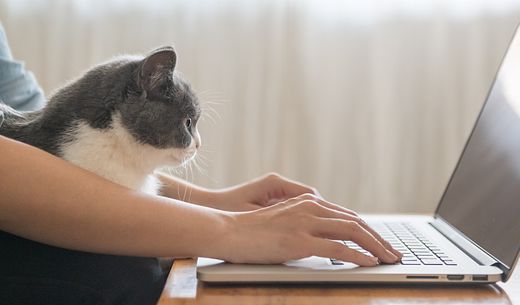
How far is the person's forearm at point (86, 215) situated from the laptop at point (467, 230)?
0.15 ft

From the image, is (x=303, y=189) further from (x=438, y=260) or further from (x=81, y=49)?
(x=81, y=49)

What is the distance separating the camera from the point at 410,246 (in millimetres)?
860

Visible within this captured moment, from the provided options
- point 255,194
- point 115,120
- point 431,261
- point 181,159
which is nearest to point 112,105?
point 115,120

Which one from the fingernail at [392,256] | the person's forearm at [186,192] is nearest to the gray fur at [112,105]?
the person's forearm at [186,192]

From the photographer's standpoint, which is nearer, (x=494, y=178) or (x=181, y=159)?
(x=494, y=178)

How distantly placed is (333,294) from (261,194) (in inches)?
16.1

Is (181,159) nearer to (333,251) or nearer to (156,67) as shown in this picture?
(156,67)

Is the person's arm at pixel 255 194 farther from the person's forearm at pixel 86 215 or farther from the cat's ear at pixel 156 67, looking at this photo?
the person's forearm at pixel 86 215

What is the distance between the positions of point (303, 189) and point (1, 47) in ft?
2.35

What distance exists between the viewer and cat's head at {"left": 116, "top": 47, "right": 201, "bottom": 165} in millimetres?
939

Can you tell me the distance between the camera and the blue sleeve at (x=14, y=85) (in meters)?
1.28

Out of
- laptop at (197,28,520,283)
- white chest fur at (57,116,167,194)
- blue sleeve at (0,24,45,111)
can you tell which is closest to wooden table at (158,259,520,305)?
laptop at (197,28,520,283)

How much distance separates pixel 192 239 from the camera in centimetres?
70

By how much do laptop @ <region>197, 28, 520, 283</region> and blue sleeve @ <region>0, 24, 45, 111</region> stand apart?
0.73 metres
